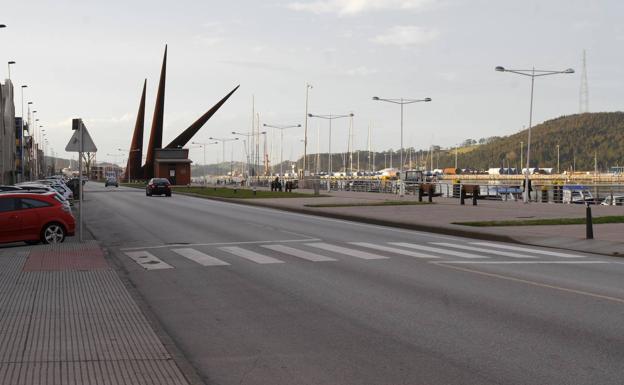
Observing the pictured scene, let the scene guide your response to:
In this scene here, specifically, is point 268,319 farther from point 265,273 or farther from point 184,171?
point 184,171

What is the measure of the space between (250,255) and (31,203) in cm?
678

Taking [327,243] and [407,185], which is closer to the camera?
[327,243]

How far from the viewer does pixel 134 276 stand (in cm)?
1213

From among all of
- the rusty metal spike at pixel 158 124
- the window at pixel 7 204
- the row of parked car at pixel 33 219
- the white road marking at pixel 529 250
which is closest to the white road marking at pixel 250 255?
the row of parked car at pixel 33 219

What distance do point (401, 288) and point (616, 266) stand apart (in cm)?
539

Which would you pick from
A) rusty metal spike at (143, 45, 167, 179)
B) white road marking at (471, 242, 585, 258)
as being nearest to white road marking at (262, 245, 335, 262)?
white road marking at (471, 242, 585, 258)

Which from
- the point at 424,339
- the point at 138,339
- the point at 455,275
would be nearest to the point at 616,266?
the point at 455,275

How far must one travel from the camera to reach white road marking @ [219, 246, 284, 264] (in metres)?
13.9

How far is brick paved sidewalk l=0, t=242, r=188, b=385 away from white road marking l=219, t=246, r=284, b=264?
3.14 m

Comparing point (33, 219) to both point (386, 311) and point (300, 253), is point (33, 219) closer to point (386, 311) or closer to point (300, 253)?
point (300, 253)

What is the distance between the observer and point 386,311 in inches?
343

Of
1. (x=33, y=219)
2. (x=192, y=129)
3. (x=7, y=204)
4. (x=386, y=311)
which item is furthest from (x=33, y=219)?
(x=192, y=129)

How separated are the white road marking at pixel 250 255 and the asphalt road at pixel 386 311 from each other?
4 cm

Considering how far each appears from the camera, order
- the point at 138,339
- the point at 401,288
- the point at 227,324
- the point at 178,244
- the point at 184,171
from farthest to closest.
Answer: the point at 184,171 < the point at 178,244 < the point at 401,288 < the point at 227,324 < the point at 138,339
